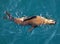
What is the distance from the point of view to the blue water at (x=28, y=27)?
2197mm

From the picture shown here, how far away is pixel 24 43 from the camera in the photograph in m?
2.22

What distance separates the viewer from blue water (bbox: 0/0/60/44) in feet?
7.21

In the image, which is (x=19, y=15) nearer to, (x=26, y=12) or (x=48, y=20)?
(x=26, y=12)

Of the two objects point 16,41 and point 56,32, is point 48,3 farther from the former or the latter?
point 16,41

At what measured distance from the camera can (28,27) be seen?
219 cm

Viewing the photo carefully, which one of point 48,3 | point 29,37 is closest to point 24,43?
point 29,37

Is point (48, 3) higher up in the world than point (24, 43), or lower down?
higher up

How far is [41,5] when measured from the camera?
87.3 inches

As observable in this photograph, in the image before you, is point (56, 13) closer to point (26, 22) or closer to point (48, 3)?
point (48, 3)

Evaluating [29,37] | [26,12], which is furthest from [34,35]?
[26,12]

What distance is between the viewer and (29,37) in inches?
86.7

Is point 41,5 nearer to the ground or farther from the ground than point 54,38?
farther from the ground

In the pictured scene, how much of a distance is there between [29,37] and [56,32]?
0.20m

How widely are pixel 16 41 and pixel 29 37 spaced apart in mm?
107
